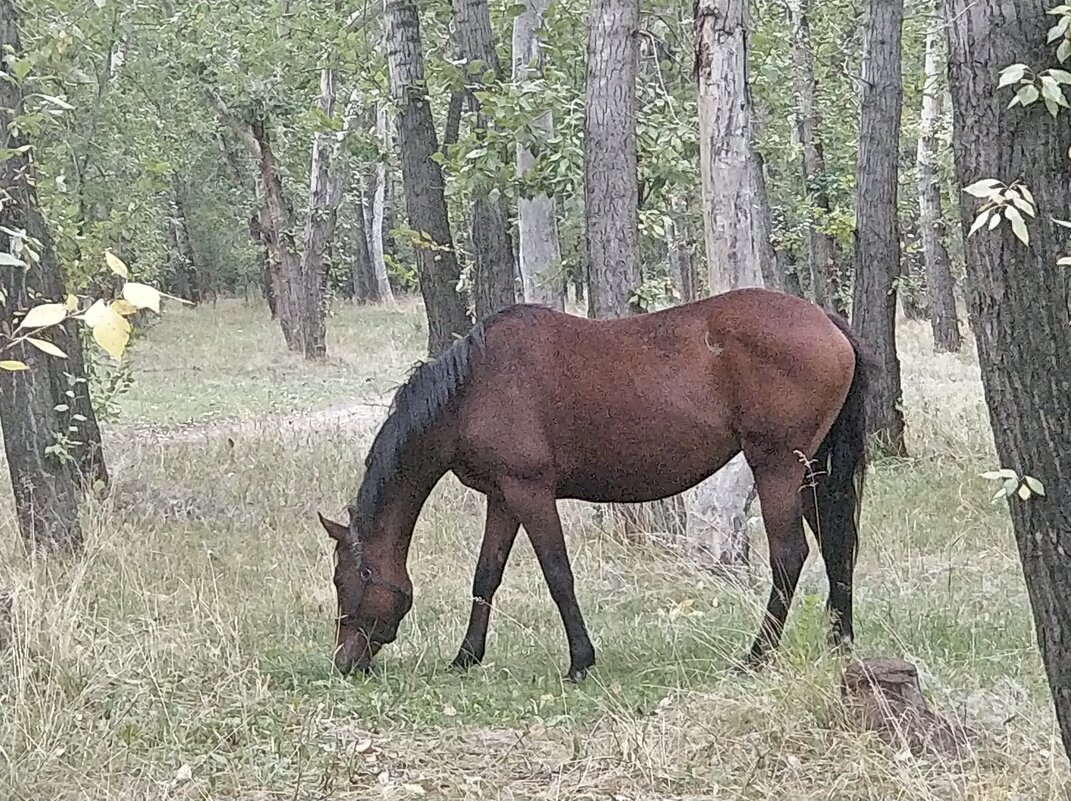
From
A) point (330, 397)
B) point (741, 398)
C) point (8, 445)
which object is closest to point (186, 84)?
point (330, 397)

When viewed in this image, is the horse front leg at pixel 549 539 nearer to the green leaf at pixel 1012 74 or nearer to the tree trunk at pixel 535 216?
the green leaf at pixel 1012 74

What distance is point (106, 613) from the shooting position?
6.39 metres

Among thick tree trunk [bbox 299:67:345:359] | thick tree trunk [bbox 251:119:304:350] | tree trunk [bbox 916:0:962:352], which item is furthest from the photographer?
thick tree trunk [bbox 299:67:345:359]

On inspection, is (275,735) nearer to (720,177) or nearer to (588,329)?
(588,329)

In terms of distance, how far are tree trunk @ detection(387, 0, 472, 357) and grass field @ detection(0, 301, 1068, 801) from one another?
6.48 feet

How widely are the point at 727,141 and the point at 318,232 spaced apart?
17.4m

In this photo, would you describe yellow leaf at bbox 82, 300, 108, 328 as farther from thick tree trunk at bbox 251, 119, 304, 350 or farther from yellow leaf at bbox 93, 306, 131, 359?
thick tree trunk at bbox 251, 119, 304, 350

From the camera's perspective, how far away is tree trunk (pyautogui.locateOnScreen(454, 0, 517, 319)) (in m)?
10.7

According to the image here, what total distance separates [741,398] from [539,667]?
160 cm

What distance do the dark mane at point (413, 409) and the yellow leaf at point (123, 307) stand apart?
384 cm

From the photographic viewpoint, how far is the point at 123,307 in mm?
1849

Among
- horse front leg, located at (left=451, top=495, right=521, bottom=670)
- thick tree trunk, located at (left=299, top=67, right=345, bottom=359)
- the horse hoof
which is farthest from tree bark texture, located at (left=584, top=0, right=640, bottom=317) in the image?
thick tree trunk, located at (left=299, top=67, right=345, bottom=359)

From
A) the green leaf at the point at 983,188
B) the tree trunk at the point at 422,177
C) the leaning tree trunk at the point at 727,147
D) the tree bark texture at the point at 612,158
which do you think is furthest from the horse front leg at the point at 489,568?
the tree trunk at the point at 422,177

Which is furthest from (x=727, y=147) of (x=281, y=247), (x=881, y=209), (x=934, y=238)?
(x=281, y=247)
